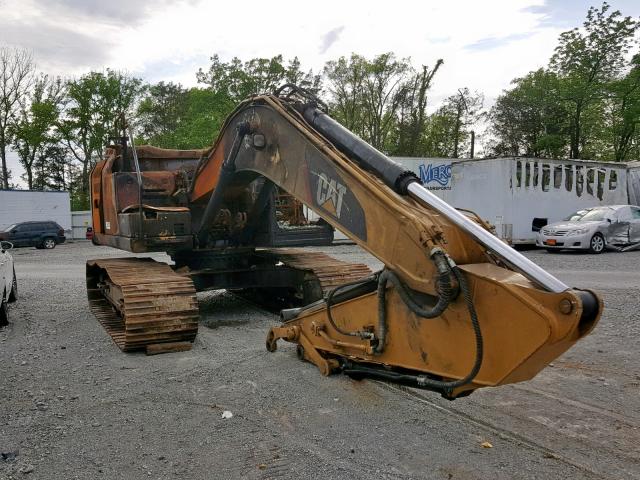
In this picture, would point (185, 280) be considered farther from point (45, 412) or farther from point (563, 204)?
point (563, 204)

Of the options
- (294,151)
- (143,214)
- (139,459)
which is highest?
(294,151)

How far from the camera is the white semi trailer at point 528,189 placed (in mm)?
19219

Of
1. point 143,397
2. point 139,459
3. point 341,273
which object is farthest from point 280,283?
point 139,459

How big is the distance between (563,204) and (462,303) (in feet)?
62.3

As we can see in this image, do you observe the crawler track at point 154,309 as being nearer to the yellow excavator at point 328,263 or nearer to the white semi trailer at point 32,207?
the yellow excavator at point 328,263

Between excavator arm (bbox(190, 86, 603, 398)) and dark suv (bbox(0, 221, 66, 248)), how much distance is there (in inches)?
1037

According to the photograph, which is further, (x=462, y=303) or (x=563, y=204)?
(x=563, y=204)

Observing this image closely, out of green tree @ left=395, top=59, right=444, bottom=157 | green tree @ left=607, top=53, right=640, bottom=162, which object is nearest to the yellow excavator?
green tree @ left=607, top=53, right=640, bottom=162

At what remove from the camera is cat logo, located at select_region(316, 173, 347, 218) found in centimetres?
417

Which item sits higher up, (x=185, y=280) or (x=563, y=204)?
(x=563, y=204)

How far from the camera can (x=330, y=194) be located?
4.28 meters

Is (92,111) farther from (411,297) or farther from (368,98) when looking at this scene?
(411,297)

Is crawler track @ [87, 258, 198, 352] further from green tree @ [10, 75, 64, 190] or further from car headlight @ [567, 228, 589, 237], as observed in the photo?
green tree @ [10, 75, 64, 190]

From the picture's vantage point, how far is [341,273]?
788cm
